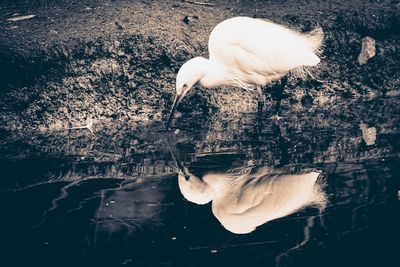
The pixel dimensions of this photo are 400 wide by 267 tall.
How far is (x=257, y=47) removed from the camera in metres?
5.46

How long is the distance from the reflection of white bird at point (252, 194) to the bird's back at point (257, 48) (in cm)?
130

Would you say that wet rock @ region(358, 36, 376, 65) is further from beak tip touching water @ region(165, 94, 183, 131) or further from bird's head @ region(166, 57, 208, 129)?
beak tip touching water @ region(165, 94, 183, 131)

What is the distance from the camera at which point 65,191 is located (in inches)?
171

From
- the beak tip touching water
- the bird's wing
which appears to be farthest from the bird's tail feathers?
the beak tip touching water

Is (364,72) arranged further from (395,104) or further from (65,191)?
(65,191)

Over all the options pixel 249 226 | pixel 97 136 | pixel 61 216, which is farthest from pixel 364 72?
pixel 61 216

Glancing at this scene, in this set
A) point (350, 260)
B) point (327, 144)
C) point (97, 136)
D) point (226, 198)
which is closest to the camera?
point (350, 260)

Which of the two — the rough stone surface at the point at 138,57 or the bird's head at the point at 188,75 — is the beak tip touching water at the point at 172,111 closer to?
the bird's head at the point at 188,75

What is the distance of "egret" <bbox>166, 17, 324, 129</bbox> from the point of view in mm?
5410

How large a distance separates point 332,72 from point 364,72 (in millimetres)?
323

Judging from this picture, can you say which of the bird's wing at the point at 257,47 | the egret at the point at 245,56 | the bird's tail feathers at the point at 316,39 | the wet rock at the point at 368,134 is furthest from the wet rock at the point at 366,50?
the wet rock at the point at 368,134

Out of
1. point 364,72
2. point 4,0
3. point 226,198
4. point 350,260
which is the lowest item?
point 350,260

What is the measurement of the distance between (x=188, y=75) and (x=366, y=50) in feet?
6.90

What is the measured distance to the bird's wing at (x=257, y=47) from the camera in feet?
17.8
